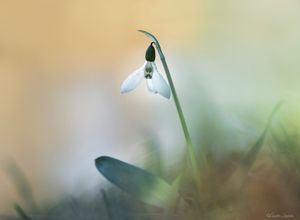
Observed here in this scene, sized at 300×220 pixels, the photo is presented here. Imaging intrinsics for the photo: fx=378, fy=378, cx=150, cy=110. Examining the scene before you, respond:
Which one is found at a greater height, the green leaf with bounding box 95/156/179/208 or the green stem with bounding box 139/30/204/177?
the green stem with bounding box 139/30/204/177

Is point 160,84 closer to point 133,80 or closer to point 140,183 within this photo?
point 133,80

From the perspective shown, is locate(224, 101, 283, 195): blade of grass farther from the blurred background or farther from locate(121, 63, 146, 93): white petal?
locate(121, 63, 146, 93): white petal

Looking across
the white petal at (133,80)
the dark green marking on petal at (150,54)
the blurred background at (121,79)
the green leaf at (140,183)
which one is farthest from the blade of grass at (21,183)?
the dark green marking on petal at (150,54)

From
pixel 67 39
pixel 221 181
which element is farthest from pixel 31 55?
pixel 221 181

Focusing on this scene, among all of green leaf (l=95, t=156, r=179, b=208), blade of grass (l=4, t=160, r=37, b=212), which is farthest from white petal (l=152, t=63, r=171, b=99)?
blade of grass (l=4, t=160, r=37, b=212)

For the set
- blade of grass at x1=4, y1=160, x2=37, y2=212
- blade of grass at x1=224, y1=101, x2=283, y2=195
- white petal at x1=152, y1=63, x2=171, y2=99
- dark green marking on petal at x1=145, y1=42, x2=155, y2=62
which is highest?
dark green marking on petal at x1=145, y1=42, x2=155, y2=62

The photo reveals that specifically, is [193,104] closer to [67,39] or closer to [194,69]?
[194,69]
